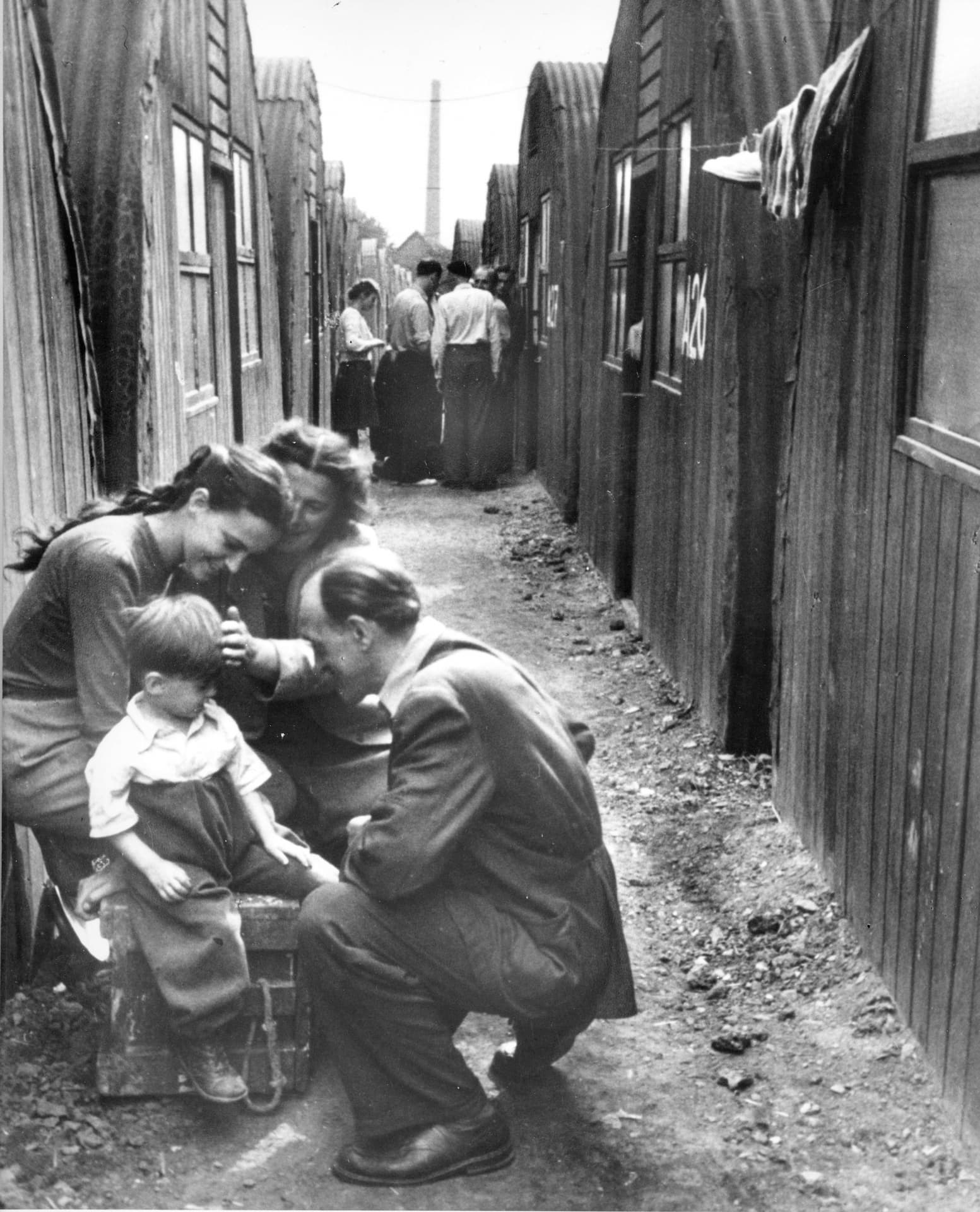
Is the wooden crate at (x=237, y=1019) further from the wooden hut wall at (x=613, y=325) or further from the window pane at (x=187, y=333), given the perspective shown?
the wooden hut wall at (x=613, y=325)

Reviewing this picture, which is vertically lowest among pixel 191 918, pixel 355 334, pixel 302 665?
pixel 191 918

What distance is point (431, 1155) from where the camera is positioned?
2867 millimetres

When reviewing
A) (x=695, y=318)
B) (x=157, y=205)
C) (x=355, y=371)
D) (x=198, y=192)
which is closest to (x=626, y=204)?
(x=695, y=318)

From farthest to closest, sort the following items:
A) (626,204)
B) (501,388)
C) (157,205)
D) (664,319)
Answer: (501,388), (626,204), (664,319), (157,205)

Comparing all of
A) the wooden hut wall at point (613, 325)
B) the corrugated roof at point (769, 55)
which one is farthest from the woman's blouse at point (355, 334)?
the corrugated roof at point (769, 55)

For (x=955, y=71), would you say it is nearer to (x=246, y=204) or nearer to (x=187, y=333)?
(x=187, y=333)

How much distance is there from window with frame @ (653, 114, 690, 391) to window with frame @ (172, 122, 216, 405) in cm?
198

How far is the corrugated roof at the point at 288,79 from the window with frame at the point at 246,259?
9.33 ft

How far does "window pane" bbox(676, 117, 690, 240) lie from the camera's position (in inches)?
238

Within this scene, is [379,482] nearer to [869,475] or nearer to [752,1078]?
[869,475]

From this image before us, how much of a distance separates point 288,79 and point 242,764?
1.81 m

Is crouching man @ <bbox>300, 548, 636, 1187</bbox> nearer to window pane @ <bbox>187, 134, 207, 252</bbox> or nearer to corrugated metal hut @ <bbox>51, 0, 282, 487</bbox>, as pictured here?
corrugated metal hut @ <bbox>51, 0, 282, 487</bbox>

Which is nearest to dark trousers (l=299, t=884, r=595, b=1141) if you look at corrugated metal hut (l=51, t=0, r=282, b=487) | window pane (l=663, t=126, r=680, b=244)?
corrugated metal hut (l=51, t=0, r=282, b=487)

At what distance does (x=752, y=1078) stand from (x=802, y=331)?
92.9 inches
